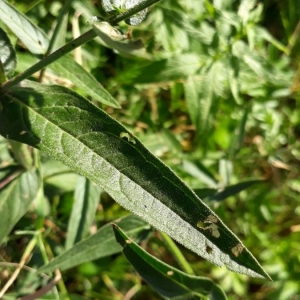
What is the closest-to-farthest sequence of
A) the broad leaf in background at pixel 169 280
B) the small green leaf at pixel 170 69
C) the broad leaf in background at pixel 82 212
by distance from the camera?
1. the broad leaf in background at pixel 169 280
2. the broad leaf in background at pixel 82 212
3. the small green leaf at pixel 170 69

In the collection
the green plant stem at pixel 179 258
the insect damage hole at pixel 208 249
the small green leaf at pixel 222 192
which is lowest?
the small green leaf at pixel 222 192

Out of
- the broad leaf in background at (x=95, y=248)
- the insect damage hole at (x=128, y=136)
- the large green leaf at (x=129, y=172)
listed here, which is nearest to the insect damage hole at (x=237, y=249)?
the large green leaf at (x=129, y=172)

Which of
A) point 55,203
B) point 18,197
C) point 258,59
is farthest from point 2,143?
point 258,59

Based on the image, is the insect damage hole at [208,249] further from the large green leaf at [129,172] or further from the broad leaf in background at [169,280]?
the broad leaf in background at [169,280]

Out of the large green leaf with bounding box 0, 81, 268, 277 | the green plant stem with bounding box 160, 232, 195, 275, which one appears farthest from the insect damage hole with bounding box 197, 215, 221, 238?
the green plant stem with bounding box 160, 232, 195, 275

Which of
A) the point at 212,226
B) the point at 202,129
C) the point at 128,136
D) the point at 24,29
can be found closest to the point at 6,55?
the point at 24,29

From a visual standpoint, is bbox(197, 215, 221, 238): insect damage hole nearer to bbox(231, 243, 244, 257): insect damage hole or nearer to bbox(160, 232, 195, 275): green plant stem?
bbox(231, 243, 244, 257): insect damage hole

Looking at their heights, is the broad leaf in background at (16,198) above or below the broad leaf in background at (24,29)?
below

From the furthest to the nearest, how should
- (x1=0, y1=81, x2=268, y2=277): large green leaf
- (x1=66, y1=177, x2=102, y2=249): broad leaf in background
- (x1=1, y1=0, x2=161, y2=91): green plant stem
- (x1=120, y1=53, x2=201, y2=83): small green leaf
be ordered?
(x1=120, y1=53, x2=201, y2=83): small green leaf → (x1=66, y1=177, x2=102, y2=249): broad leaf in background → (x1=0, y1=81, x2=268, y2=277): large green leaf → (x1=1, y1=0, x2=161, y2=91): green plant stem
